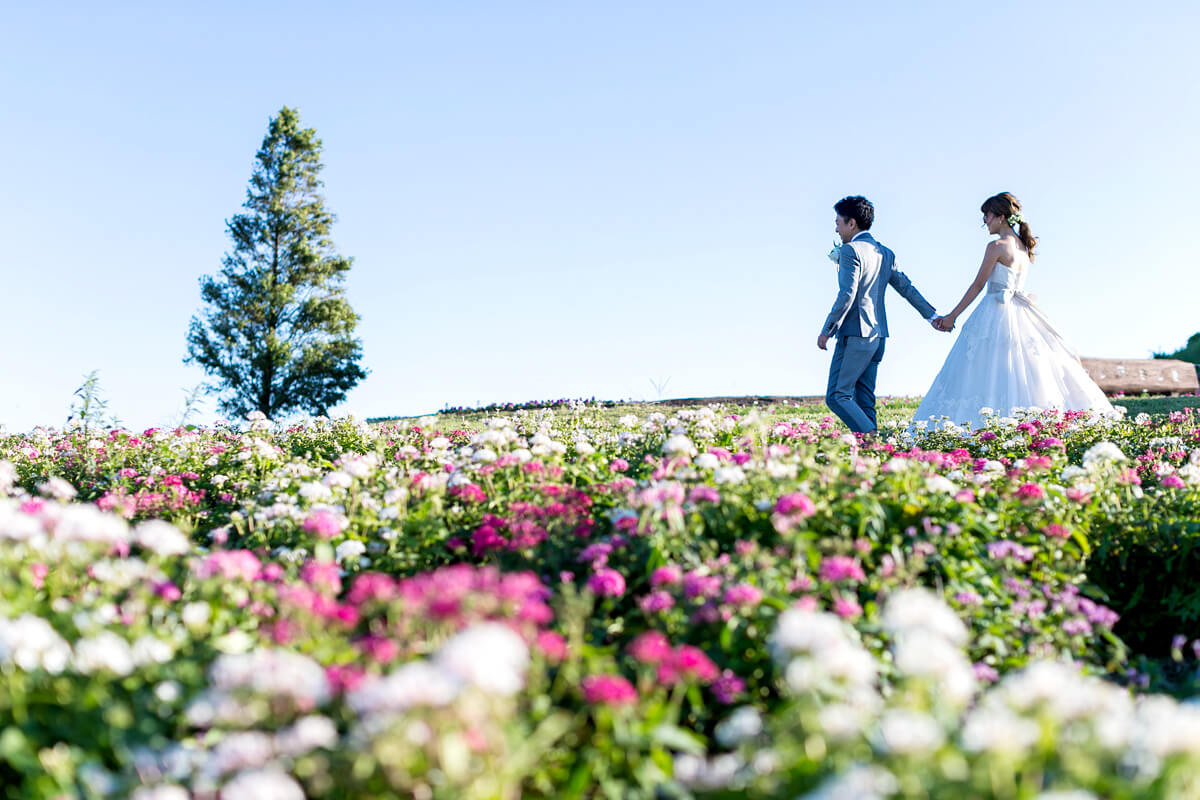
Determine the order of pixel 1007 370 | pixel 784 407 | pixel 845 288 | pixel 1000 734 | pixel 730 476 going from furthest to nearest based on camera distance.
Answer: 1. pixel 784 407
2. pixel 1007 370
3. pixel 845 288
4. pixel 730 476
5. pixel 1000 734

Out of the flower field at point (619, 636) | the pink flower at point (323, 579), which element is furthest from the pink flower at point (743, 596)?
the pink flower at point (323, 579)

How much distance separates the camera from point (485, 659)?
1.77m

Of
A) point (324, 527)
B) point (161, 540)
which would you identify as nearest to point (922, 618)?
point (324, 527)

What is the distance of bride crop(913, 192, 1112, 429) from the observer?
9.63 metres

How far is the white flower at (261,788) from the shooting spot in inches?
71.9

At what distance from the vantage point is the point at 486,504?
183 inches

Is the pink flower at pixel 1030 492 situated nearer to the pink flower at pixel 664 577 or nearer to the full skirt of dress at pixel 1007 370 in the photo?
the pink flower at pixel 664 577

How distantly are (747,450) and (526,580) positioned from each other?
136 inches

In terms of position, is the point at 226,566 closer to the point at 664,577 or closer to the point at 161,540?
the point at 161,540

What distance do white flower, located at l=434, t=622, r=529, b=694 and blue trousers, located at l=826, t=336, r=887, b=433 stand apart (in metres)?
7.50

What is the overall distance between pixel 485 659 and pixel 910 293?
908cm

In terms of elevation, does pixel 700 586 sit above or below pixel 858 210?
below

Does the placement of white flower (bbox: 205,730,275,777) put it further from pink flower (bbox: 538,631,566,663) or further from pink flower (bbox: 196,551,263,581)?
pink flower (bbox: 196,551,263,581)

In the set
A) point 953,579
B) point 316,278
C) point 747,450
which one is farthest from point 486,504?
point 316,278
